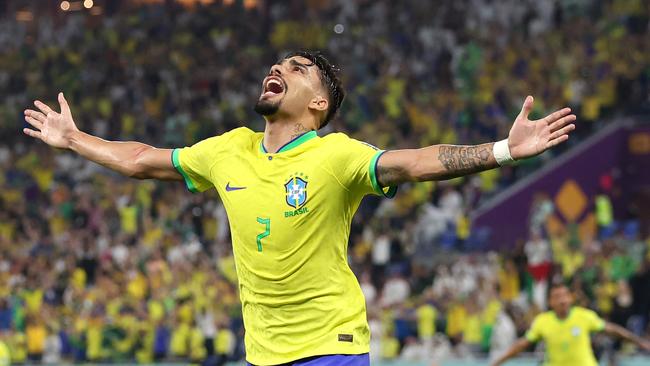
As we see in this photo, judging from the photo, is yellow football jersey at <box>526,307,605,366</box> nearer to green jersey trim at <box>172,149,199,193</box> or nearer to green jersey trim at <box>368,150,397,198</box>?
green jersey trim at <box>172,149,199,193</box>

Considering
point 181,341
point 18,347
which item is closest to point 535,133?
point 181,341

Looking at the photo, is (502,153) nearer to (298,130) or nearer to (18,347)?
(298,130)

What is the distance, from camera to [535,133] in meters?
4.97

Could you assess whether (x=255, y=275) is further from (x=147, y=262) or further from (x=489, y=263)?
(x=147, y=262)

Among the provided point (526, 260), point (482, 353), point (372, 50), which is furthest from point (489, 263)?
point (372, 50)

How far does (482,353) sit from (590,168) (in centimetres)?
508

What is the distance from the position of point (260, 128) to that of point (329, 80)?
16897mm

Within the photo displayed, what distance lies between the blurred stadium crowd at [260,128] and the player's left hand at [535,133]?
30.2 ft

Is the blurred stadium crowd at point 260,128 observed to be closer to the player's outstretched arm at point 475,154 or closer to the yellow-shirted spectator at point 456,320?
the yellow-shirted spectator at point 456,320

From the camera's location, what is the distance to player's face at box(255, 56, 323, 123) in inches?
214

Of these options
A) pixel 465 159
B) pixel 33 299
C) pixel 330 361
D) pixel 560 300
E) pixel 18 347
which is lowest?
pixel 330 361

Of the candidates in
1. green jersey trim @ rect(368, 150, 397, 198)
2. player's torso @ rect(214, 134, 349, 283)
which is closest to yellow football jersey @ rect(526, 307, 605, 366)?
player's torso @ rect(214, 134, 349, 283)

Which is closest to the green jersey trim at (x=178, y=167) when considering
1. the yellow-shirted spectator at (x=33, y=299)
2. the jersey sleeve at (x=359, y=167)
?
the jersey sleeve at (x=359, y=167)

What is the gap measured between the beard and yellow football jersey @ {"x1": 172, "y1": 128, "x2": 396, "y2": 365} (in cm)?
16
